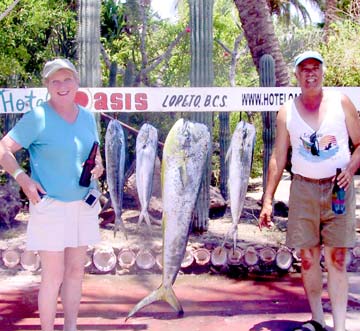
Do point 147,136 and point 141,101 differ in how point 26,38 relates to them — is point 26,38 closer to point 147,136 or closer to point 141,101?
point 141,101

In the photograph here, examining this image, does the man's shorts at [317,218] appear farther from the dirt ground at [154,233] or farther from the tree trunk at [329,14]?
the tree trunk at [329,14]

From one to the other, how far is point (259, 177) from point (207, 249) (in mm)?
8397

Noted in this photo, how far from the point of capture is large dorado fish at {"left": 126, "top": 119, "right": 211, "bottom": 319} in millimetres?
4164

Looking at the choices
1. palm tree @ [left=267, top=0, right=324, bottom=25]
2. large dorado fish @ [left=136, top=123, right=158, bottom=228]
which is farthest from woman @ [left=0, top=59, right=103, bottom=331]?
palm tree @ [left=267, top=0, right=324, bottom=25]

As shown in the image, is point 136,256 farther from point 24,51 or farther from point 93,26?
point 24,51

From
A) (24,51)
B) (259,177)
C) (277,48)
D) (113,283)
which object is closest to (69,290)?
(113,283)

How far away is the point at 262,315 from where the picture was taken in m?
4.92

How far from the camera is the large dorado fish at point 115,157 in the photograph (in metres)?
4.41

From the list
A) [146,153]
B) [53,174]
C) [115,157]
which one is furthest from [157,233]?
[53,174]

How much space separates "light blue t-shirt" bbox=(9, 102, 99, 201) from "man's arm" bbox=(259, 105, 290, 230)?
130cm

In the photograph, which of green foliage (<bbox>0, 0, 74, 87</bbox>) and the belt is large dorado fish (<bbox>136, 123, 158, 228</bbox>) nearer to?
the belt

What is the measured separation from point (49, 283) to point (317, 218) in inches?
70.4

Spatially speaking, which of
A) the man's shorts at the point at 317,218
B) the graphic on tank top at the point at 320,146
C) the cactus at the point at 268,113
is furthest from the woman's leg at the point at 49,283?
the cactus at the point at 268,113

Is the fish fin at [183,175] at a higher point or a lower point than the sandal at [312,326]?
higher
